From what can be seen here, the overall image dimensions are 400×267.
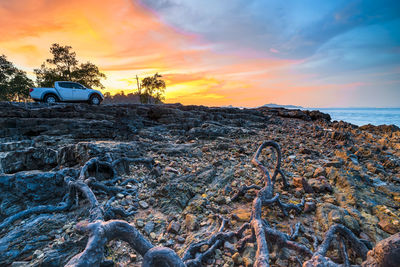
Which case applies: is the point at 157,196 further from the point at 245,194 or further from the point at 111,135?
the point at 111,135

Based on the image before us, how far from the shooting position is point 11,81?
108ft

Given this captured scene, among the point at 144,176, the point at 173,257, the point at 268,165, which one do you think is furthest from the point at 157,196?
the point at 268,165

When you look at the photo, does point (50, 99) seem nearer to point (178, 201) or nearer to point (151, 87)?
point (178, 201)

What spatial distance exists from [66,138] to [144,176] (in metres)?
5.42

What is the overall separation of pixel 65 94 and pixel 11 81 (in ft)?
109

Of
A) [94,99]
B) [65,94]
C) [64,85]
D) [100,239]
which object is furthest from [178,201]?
[64,85]

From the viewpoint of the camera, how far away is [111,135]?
357 inches

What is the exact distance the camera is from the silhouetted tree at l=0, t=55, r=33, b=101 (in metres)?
32.0

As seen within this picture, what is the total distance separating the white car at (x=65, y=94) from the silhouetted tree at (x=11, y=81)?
30968 millimetres

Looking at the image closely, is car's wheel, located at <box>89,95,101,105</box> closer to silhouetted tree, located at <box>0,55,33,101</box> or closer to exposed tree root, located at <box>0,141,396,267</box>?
exposed tree root, located at <box>0,141,396,267</box>

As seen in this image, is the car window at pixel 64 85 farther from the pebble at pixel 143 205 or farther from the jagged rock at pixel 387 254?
the jagged rock at pixel 387 254

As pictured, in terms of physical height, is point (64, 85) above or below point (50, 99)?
above

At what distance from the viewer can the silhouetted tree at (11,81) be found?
32.0 metres

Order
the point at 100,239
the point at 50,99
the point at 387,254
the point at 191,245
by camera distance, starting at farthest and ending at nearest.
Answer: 1. the point at 50,99
2. the point at 191,245
3. the point at 100,239
4. the point at 387,254
